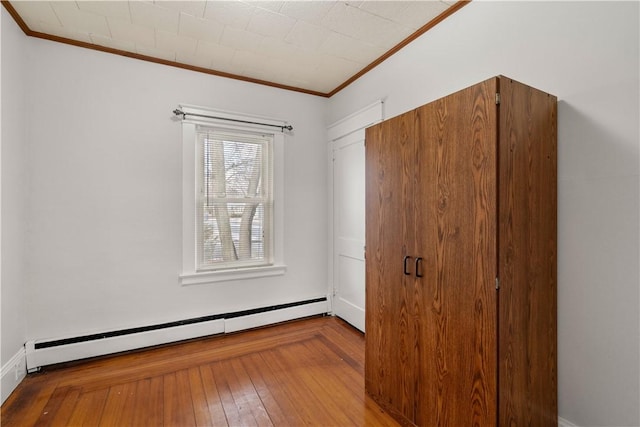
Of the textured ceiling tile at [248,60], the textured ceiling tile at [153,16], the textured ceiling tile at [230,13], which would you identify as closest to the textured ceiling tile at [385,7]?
the textured ceiling tile at [230,13]

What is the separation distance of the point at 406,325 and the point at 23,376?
9.30 feet

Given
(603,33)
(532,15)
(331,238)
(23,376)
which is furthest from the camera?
(331,238)

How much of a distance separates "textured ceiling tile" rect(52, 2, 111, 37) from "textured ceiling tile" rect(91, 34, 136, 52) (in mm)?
67

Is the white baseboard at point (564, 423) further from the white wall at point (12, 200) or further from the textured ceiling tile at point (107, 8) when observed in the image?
the textured ceiling tile at point (107, 8)

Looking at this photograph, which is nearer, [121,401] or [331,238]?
[121,401]

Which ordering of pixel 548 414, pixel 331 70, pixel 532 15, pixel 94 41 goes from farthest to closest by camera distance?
pixel 331 70 → pixel 94 41 → pixel 532 15 → pixel 548 414

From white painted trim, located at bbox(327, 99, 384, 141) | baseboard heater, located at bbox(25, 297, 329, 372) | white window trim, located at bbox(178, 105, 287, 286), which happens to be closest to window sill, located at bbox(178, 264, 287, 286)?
white window trim, located at bbox(178, 105, 287, 286)

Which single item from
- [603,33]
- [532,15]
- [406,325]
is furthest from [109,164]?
[603,33]

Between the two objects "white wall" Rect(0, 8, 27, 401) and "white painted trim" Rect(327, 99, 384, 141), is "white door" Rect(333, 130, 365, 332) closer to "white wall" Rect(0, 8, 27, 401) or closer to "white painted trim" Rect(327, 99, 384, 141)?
"white painted trim" Rect(327, 99, 384, 141)

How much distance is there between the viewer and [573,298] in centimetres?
153

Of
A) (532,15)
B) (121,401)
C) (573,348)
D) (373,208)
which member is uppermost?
(532,15)

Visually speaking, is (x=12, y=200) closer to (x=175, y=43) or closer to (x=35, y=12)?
(x=35, y=12)

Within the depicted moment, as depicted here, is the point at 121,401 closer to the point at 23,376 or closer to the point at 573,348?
the point at 23,376

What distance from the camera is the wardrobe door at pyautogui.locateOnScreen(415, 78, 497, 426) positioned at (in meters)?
1.33
